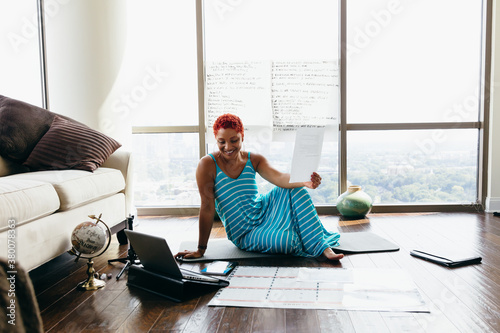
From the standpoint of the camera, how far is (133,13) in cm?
407

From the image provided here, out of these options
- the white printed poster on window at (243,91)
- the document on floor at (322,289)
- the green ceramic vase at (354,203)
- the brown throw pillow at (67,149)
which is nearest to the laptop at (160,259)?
the document on floor at (322,289)

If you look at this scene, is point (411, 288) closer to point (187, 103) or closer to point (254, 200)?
point (254, 200)

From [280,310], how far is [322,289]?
0.31 m

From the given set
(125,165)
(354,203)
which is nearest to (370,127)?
(354,203)

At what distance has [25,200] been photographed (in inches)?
72.0

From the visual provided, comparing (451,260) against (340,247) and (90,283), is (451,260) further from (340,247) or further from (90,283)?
(90,283)

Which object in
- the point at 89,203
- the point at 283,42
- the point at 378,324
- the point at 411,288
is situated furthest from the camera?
the point at 283,42

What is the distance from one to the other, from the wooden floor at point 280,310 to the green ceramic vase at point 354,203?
1003 mm

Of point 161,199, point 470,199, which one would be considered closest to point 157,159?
point 161,199

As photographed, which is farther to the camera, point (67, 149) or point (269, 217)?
point (67, 149)

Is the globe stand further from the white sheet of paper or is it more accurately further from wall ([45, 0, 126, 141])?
wall ([45, 0, 126, 141])

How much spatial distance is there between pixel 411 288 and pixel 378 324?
18.4 inches

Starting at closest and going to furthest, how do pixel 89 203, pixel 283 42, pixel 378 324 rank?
pixel 378 324 < pixel 89 203 < pixel 283 42

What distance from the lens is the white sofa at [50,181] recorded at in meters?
1.80
